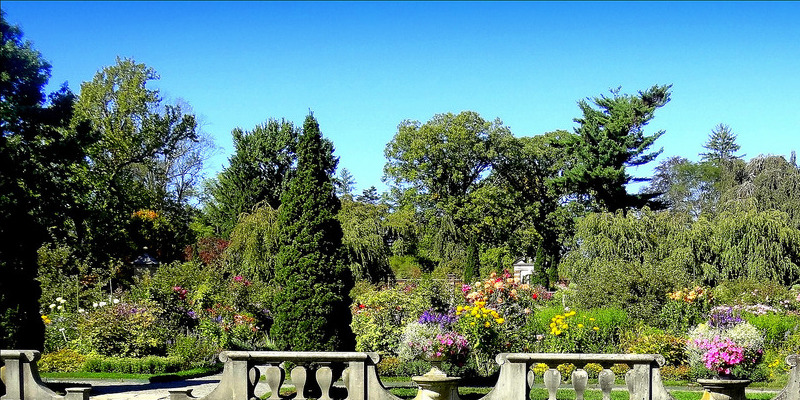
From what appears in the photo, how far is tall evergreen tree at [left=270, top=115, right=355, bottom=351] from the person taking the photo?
1279 centimetres

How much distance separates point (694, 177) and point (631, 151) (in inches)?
821

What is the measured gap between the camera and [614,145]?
124ft

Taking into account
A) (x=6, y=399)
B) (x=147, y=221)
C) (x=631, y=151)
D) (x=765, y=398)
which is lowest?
(x=765, y=398)

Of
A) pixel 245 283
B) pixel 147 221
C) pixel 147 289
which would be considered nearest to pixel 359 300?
pixel 245 283

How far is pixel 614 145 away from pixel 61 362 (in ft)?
94.2

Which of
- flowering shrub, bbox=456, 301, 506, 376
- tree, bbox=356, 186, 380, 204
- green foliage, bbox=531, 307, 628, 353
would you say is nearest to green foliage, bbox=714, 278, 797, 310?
green foliage, bbox=531, 307, 628, 353

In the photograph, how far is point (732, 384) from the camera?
27.1 ft

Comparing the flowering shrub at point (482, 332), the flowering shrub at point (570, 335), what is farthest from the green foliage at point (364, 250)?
the flowering shrub at point (482, 332)

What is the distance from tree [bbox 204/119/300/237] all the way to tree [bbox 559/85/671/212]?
1404 cm

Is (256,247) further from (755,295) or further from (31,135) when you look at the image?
(755,295)

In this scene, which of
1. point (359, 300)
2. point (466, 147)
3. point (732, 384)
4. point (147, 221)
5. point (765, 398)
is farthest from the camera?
point (466, 147)

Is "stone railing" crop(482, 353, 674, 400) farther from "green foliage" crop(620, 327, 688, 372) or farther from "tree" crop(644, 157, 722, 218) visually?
"tree" crop(644, 157, 722, 218)

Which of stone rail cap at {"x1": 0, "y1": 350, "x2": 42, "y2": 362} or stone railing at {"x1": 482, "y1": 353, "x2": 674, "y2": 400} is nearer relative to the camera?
stone railing at {"x1": 482, "y1": 353, "x2": 674, "y2": 400}

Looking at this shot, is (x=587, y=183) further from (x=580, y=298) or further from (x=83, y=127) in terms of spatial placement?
(x=83, y=127)
